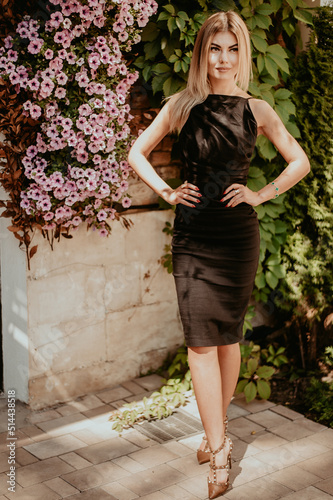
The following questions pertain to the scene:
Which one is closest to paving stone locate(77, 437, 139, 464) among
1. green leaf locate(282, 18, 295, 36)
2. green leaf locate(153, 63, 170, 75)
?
green leaf locate(153, 63, 170, 75)

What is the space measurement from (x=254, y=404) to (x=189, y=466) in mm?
813

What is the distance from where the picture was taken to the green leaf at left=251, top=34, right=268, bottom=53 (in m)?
3.80

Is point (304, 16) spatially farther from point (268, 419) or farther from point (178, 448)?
point (178, 448)

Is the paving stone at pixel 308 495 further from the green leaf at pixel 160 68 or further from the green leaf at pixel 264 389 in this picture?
the green leaf at pixel 160 68

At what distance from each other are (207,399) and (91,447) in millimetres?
806

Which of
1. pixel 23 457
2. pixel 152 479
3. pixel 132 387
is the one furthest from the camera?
pixel 132 387

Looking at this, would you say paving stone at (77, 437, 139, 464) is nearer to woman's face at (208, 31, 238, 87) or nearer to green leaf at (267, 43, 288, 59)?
woman's face at (208, 31, 238, 87)

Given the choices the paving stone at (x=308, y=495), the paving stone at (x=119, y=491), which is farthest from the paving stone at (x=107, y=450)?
the paving stone at (x=308, y=495)

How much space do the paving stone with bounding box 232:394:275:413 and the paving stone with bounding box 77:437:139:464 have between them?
0.77 m

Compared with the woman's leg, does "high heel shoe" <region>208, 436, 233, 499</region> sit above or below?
below

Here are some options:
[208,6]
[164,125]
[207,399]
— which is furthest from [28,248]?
[208,6]

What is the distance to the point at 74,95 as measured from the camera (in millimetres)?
3594

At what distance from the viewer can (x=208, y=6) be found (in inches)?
149

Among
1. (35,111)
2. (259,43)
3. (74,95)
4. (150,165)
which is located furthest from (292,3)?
(35,111)
